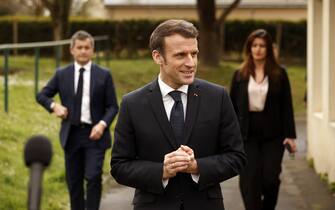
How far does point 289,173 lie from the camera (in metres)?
12.8

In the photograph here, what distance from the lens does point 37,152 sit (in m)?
3.02

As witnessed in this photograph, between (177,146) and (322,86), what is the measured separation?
851cm

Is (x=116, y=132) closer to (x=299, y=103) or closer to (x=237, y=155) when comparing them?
(x=237, y=155)

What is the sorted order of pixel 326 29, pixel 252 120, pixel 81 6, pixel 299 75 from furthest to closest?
pixel 81 6 < pixel 299 75 < pixel 326 29 < pixel 252 120

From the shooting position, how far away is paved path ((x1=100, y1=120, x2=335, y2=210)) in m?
10.1

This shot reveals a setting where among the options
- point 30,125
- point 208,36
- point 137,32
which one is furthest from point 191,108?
point 137,32

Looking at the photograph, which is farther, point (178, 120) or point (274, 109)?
point (274, 109)

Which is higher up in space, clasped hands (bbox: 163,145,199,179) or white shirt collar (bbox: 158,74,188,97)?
white shirt collar (bbox: 158,74,188,97)

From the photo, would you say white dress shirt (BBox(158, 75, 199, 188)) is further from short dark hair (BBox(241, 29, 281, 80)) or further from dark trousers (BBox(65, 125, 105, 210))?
dark trousers (BBox(65, 125, 105, 210))

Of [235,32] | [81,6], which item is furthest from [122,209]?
[81,6]

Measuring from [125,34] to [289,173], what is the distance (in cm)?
2301

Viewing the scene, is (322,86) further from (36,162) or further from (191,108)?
(36,162)

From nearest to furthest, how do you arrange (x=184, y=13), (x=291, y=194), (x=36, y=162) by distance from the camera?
(x=36, y=162), (x=291, y=194), (x=184, y=13)

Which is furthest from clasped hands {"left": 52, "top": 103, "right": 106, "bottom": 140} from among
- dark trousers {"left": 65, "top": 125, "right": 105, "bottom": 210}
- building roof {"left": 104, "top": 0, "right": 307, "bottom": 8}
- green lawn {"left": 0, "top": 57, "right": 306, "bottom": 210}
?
building roof {"left": 104, "top": 0, "right": 307, "bottom": 8}
